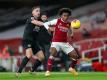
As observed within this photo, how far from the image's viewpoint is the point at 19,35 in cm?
2711

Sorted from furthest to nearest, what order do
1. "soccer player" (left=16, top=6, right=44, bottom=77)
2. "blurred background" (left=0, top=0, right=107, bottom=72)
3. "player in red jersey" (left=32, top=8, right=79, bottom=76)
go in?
"blurred background" (left=0, top=0, right=107, bottom=72)
"soccer player" (left=16, top=6, right=44, bottom=77)
"player in red jersey" (left=32, top=8, right=79, bottom=76)

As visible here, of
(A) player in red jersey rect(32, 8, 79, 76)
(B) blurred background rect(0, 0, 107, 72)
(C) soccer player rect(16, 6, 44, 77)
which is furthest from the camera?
(B) blurred background rect(0, 0, 107, 72)

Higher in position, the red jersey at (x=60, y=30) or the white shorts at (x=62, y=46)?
the red jersey at (x=60, y=30)

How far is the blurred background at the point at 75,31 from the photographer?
24.2 meters

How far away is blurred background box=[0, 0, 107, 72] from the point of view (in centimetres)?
2420

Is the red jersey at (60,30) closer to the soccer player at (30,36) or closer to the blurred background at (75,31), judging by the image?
the soccer player at (30,36)

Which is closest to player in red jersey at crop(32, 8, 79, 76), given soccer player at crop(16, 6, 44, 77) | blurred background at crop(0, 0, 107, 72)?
soccer player at crop(16, 6, 44, 77)

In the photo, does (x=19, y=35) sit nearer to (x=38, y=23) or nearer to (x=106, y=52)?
(x=106, y=52)

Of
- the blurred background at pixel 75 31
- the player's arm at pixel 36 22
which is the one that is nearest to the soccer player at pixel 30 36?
the player's arm at pixel 36 22

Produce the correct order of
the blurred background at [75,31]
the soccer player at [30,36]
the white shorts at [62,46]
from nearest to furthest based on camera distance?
the white shorts at [62,46] → the soccer player at [30,36] → the blurred background at [75,31]

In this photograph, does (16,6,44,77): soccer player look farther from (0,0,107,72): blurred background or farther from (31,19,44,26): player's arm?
(0,0,107,72): blurred background

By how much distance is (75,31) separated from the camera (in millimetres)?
26422

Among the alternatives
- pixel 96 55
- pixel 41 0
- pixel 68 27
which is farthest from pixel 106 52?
pixel 68 27

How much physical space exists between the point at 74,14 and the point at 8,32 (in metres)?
3.47
